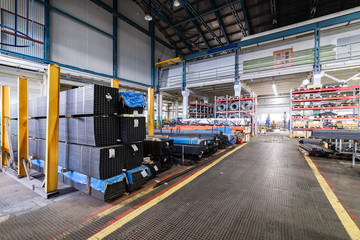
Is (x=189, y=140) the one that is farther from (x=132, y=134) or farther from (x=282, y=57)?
(x=282, y=57)

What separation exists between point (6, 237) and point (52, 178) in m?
1.04

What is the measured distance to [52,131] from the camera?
2.61m

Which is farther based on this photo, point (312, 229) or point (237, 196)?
point (237, 196)

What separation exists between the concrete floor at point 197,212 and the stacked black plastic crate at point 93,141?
1.05 feet

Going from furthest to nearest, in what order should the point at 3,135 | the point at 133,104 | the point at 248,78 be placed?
the point at 248,78 < the point at 3,135 < the point at 133,104

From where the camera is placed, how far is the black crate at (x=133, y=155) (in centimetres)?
288

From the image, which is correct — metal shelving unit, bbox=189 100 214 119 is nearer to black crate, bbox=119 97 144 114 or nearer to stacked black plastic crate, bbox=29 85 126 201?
black crate, bbox=119 97 144 114

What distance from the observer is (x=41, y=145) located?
3686mm

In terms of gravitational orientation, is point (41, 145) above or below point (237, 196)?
above

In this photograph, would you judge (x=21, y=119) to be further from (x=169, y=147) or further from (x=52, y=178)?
(x=169, y=147)

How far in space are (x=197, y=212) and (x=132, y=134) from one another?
68.3 inches

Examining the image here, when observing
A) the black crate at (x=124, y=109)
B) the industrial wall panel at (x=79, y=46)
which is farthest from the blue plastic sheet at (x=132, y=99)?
the industrial wall panel at (x=79, y=46)

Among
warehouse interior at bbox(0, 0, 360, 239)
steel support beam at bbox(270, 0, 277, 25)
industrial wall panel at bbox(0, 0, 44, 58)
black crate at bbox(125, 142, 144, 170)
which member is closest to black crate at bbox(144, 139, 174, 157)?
warehouse interior at bbox(0, 0, 360, 239)

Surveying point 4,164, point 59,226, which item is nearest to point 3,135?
point 4,164
